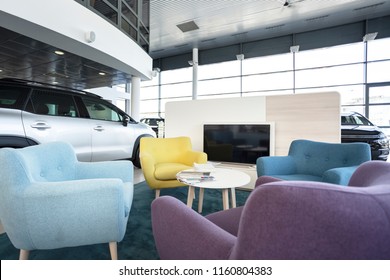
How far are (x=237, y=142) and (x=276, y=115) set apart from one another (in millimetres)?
702

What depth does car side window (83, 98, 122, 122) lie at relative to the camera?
344 cm

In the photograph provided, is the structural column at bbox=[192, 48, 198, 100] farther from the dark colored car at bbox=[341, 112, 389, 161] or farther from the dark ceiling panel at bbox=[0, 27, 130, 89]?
the dark colored car at bbox=[341, 112, 389, 161]

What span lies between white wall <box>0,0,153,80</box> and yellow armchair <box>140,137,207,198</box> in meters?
2.06

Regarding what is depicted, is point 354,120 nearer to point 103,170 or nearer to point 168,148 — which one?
point 168,148

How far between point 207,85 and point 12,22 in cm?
688

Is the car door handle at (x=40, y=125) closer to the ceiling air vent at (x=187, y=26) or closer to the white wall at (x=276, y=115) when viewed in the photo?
the white wall at (x=276, y=115)

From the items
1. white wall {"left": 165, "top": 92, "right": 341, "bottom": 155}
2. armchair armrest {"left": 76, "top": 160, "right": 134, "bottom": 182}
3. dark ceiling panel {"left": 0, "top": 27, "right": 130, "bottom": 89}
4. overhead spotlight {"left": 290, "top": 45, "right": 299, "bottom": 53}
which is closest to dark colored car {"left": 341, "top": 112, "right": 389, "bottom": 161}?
white wall {"left": 165, "top": 92, "right": 341, "bottom": 155}

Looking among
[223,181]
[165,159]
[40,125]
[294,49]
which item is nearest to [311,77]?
[294,49]

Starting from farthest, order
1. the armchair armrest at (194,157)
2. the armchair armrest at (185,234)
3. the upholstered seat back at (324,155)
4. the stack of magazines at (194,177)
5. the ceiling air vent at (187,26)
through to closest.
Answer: the ceiling air vent at (187,26) < the armchair armrest at (194,157) < the upholstered seat back at (324,155) < the stack of magazines at (194,177) < the armchair armrest at (185,234)

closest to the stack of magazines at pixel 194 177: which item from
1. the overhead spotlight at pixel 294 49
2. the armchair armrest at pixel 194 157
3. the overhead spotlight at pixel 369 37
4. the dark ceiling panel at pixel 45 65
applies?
the armchair armrest at pixel 194 157

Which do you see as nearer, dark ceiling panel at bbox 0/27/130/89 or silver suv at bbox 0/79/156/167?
silver suv at bbox 0/79/156/167

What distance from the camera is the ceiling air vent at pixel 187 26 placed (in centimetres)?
649

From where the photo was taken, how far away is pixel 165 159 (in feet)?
10.1

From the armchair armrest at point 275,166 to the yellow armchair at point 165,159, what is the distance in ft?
2.45
